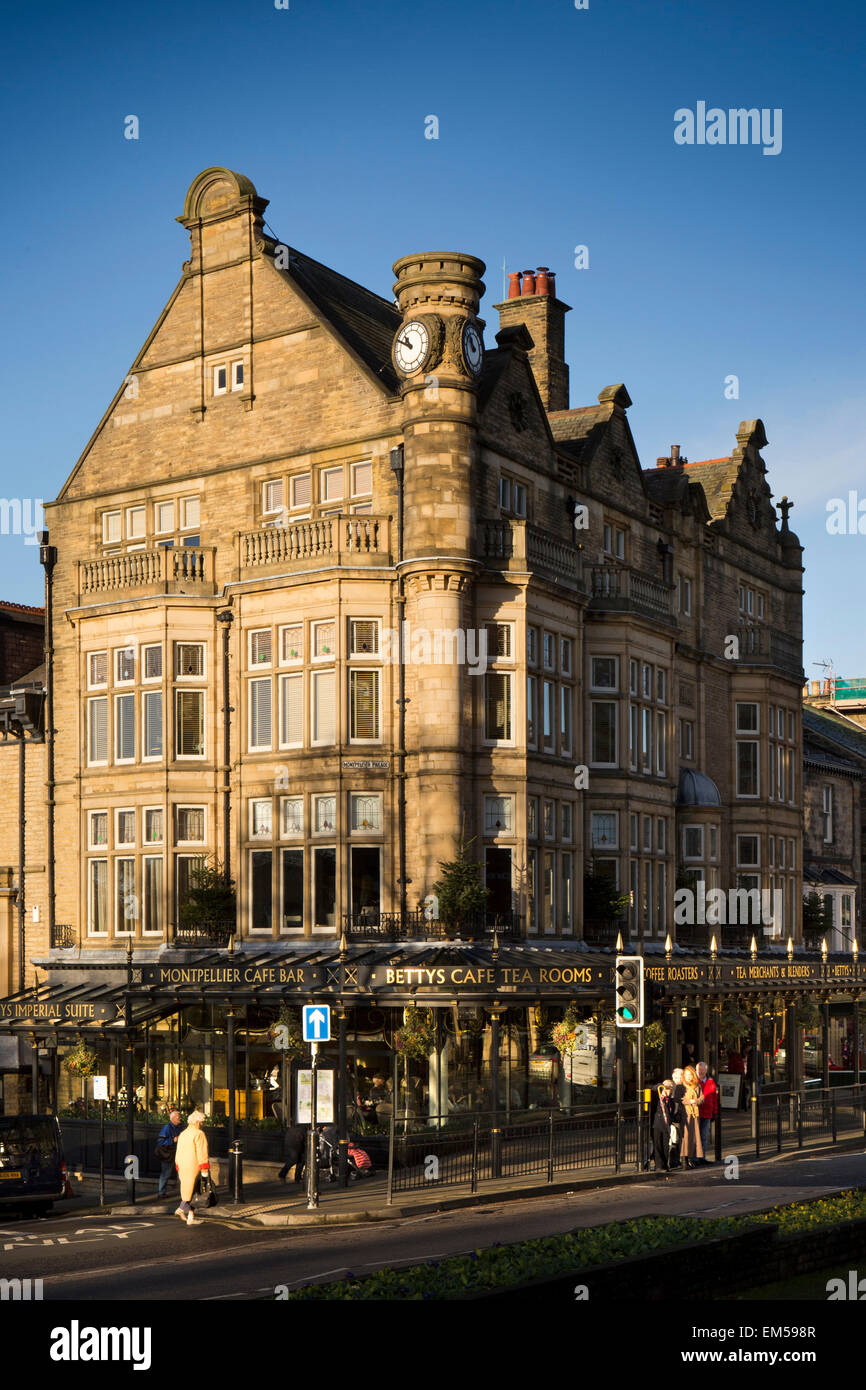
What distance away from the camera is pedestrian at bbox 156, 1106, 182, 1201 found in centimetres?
2844

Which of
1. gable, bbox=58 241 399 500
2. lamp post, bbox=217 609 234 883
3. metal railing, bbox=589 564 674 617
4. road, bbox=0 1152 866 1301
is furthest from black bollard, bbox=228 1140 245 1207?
metal railing, bbox=589 564 674 617

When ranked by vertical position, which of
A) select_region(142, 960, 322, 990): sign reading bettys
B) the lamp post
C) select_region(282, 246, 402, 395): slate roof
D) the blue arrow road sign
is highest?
select_region(282, 246, 402, 395): slate roof

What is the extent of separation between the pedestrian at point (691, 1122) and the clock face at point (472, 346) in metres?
15.0

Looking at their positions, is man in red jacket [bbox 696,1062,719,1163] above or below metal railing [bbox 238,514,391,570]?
below

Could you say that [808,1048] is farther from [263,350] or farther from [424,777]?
[263,350]

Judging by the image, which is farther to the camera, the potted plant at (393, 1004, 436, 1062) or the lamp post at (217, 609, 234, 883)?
the lamp post at (217, 609, 234, 883)

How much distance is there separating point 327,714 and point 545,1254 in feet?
71.4

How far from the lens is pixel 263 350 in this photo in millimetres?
39500

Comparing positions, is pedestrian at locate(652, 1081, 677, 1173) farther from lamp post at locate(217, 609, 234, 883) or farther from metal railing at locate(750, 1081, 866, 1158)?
lamp post at locate(217, 609, 234, 883)

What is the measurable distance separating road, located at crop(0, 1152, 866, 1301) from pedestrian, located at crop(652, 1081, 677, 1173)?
0.46 meters

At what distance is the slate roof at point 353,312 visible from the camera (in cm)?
3844

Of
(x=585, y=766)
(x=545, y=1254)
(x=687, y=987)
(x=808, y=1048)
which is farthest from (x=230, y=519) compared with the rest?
(x=545, y=1254)

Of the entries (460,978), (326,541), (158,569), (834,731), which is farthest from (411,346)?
(834,731)

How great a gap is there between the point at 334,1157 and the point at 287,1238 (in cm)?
584
